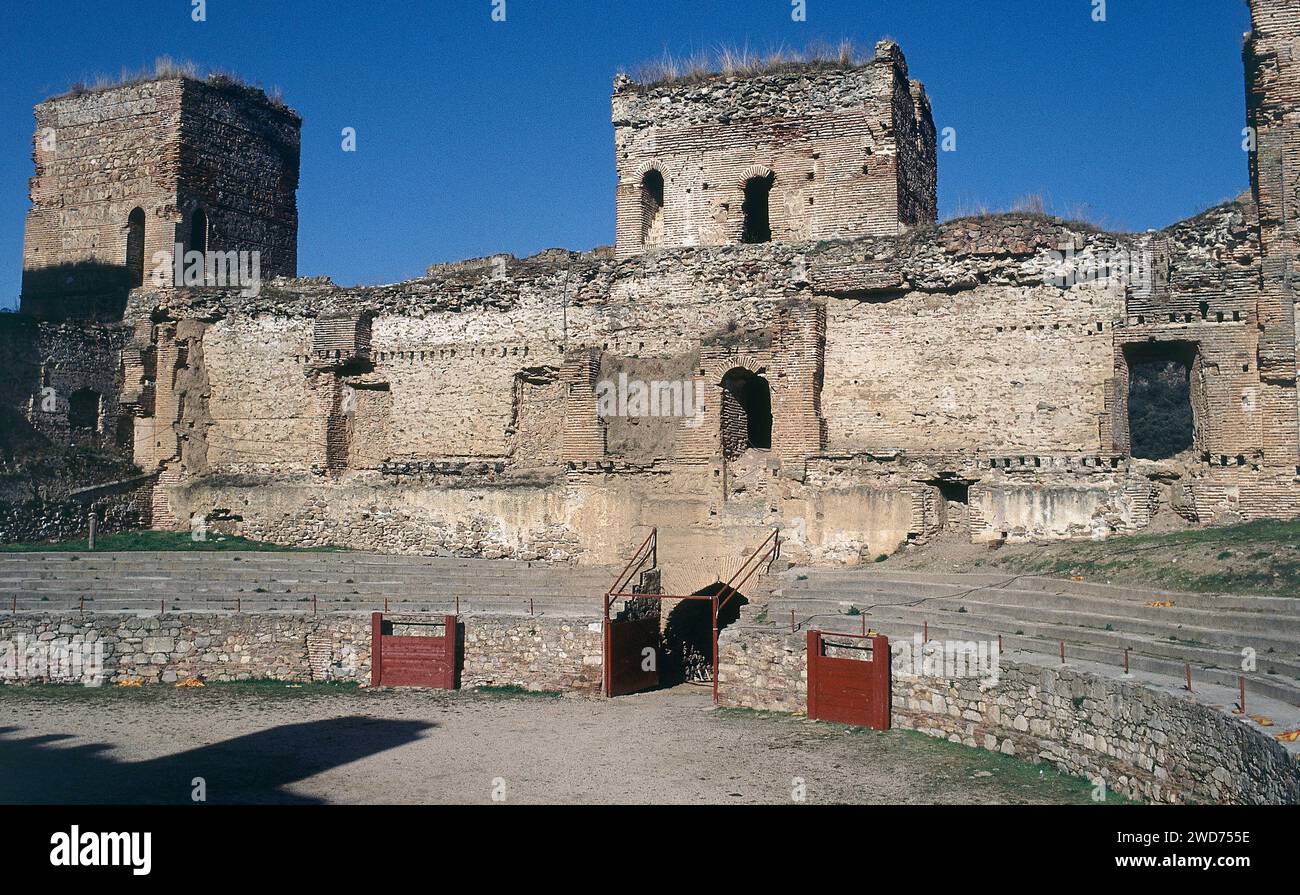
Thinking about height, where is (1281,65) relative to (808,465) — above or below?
above

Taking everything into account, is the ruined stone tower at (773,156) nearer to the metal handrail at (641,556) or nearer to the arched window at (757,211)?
the arched window at (757,211)

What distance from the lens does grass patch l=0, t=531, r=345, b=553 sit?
77.0 ft

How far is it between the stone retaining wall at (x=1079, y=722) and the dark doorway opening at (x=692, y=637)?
2.99 metres

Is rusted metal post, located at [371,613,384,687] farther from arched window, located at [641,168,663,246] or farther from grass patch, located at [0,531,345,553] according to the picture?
arched window, located at [641,168,663,246]

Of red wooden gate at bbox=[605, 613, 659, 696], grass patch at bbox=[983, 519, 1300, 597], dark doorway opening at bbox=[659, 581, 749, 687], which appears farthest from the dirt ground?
grass patch at bbox=[983, 519, 1300, 597]

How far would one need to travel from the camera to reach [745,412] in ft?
72.5

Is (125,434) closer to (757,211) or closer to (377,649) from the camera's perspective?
Result: (377,649)

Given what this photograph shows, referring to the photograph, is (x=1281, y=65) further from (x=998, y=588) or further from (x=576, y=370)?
(x=576, y=370)

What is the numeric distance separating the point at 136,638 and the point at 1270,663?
1615 cm

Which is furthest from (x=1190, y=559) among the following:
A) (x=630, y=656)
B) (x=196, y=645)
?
(x=196, y=645)

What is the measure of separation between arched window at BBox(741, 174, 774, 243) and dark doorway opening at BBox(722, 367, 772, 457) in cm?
436

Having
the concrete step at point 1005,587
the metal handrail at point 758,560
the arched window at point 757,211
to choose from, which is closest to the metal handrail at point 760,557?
the metal handrail at point 758,560

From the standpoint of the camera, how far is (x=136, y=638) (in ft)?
61.8
